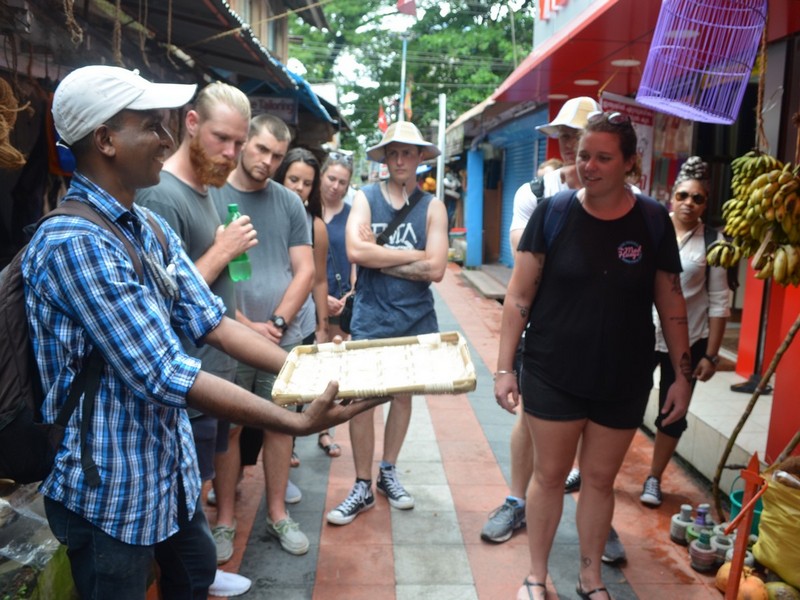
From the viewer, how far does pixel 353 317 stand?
4.01 meters

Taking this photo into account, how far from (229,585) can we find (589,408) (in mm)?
1786

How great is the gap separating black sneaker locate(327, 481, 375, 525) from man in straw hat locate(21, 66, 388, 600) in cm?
191

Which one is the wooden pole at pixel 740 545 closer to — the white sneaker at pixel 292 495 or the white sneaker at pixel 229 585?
the white sneaker at pixel 229 585

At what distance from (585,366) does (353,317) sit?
5.22 feet

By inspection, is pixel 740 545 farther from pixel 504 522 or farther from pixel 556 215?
pixel 556 215

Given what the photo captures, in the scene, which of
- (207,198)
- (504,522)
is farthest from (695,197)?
(207,198)

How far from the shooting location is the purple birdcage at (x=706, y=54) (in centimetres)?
329

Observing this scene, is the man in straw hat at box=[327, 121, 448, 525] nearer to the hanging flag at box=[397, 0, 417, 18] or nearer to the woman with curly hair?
the woman with curly hair

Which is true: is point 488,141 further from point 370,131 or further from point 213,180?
point 213,180

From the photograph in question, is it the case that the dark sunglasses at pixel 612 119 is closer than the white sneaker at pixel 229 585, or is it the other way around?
the dark sunglasses at pixel 612 119

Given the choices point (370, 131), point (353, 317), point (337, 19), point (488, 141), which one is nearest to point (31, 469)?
point (353, 317)

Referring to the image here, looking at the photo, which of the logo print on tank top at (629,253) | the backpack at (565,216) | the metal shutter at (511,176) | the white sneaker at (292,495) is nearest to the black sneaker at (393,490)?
the white sneaker at (292,495)

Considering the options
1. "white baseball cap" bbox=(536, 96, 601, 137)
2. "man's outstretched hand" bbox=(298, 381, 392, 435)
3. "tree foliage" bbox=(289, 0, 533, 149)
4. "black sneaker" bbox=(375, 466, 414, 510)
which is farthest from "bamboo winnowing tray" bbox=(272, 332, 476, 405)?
"tree foliage" bbox=(289, 0, 533, 149)

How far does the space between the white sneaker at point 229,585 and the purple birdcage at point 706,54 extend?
3.02 m
